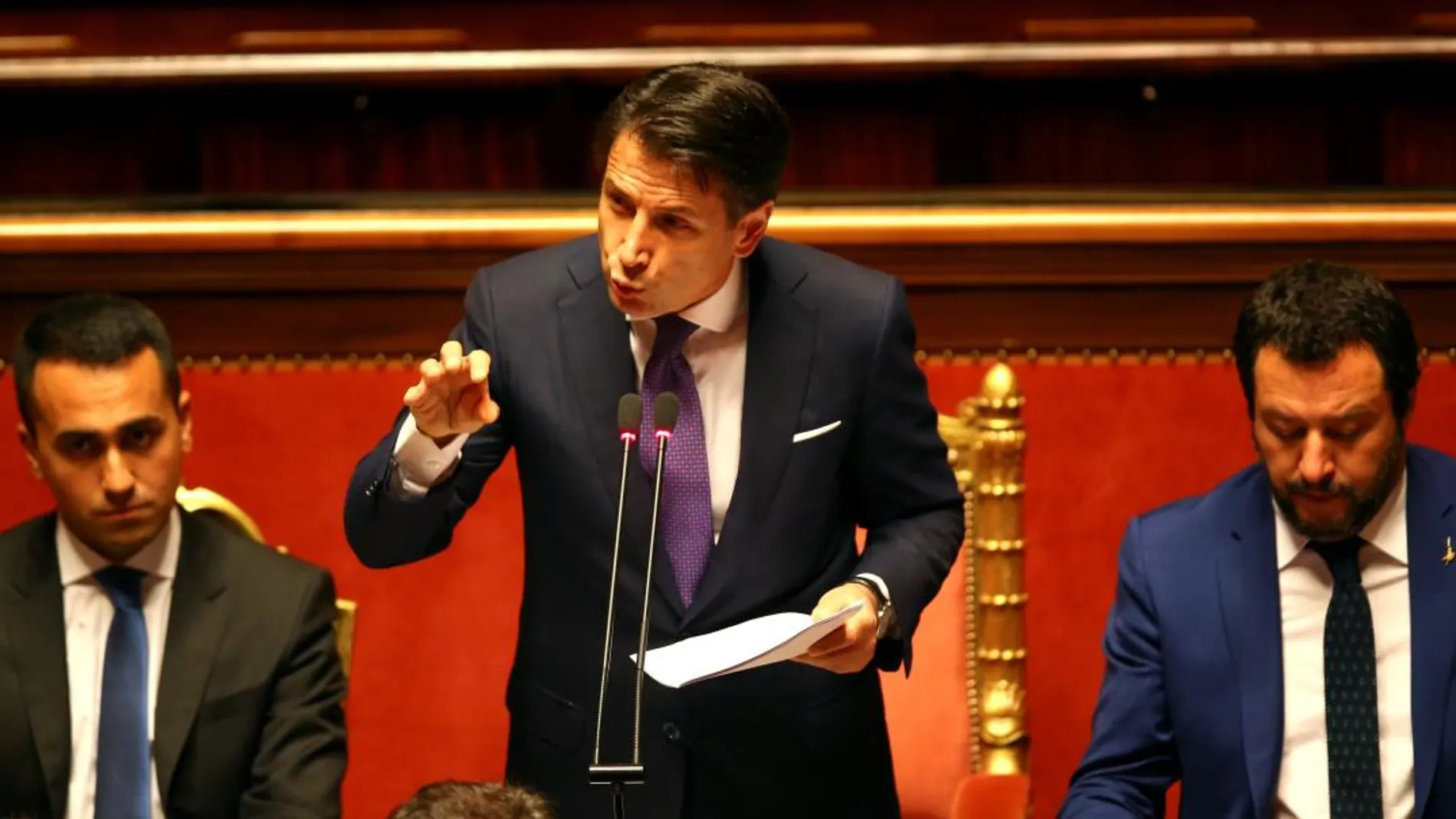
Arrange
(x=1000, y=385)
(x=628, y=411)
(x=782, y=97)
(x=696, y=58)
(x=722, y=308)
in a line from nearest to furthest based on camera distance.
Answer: (x=628, y=411)
(x=722, y=308)
(x=1000, y=385)
(x=696, y=58)
(x=782, y=97)

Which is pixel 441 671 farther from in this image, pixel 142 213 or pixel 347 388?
pixel 142 213

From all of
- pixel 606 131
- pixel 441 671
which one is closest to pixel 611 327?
pixel 606 131

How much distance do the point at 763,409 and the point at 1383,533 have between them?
1.61ft

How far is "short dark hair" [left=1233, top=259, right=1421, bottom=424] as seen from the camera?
1431 millimetres

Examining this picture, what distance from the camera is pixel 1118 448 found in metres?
2.05

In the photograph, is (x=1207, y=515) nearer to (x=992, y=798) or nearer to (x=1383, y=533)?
(x=1383, y=533)

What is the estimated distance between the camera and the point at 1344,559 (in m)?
1.48

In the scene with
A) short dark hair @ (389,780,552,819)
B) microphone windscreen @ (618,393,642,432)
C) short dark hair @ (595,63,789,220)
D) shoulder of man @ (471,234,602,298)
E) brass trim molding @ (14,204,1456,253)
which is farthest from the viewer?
brass trim molding @ (14,204,1456,253)

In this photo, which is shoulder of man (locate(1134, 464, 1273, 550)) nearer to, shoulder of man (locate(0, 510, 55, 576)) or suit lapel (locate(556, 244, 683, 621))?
suit lapel (locate(556, 244, 683, 621))

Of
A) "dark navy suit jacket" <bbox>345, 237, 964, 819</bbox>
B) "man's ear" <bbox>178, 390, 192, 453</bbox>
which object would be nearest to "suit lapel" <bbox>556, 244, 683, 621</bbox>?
"dark navy suit jacket" <bbox>345, 237, 964, 819</bbox>

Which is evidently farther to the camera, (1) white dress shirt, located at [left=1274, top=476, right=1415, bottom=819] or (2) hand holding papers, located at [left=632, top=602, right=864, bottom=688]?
(1) white dress shirt, located at [left=1274, top=476, right=1415, bottom=819]

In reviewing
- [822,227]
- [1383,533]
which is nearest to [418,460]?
[1383,533]

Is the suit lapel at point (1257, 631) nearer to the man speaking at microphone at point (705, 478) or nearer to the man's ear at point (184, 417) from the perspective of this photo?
the man speaking at microphone at point (705, 478)

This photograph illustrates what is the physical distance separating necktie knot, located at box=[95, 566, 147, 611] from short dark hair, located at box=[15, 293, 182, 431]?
5.3 inches
